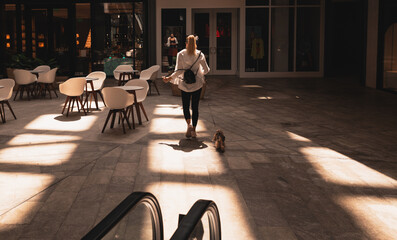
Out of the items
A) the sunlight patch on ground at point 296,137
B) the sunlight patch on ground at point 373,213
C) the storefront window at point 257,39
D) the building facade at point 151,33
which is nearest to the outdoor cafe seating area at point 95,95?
the sunlight patch on ground at point 296,137

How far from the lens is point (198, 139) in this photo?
7.73m

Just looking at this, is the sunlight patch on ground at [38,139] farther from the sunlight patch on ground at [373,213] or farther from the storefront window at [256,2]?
the storefront window at [256,2]

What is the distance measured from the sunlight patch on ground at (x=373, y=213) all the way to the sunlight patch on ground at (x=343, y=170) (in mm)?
542

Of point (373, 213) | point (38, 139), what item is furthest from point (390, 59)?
point (373, 213)

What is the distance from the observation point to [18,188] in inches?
207

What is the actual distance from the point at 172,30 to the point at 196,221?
18.1 meters

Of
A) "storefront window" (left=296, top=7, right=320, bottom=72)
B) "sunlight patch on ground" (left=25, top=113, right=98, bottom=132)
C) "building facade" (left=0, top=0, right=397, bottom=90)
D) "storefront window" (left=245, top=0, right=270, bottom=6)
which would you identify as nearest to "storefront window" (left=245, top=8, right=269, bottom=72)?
"building facade" (left=0, top=0, right=397, bottom=90)

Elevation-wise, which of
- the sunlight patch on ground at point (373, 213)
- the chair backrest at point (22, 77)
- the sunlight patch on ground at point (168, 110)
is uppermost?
the chair backrest at point (22, 77)

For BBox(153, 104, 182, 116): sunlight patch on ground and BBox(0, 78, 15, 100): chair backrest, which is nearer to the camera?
BBox(0, 78, 15, 100): chair backrest

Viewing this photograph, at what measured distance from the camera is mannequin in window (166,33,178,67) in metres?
19.6

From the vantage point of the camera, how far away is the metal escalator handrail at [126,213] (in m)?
2.01

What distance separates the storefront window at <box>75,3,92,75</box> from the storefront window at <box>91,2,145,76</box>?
310 millimetres

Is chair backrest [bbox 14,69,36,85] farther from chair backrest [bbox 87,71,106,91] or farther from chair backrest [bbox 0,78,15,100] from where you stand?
chair backrest [bbox 0,78,15,100]

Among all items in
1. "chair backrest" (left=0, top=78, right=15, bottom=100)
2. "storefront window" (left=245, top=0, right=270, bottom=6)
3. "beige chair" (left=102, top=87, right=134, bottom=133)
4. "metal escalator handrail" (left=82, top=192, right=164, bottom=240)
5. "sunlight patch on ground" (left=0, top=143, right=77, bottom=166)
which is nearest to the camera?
"metal escalator handrail" (left=82, top=192, right=164, bottom=240)
